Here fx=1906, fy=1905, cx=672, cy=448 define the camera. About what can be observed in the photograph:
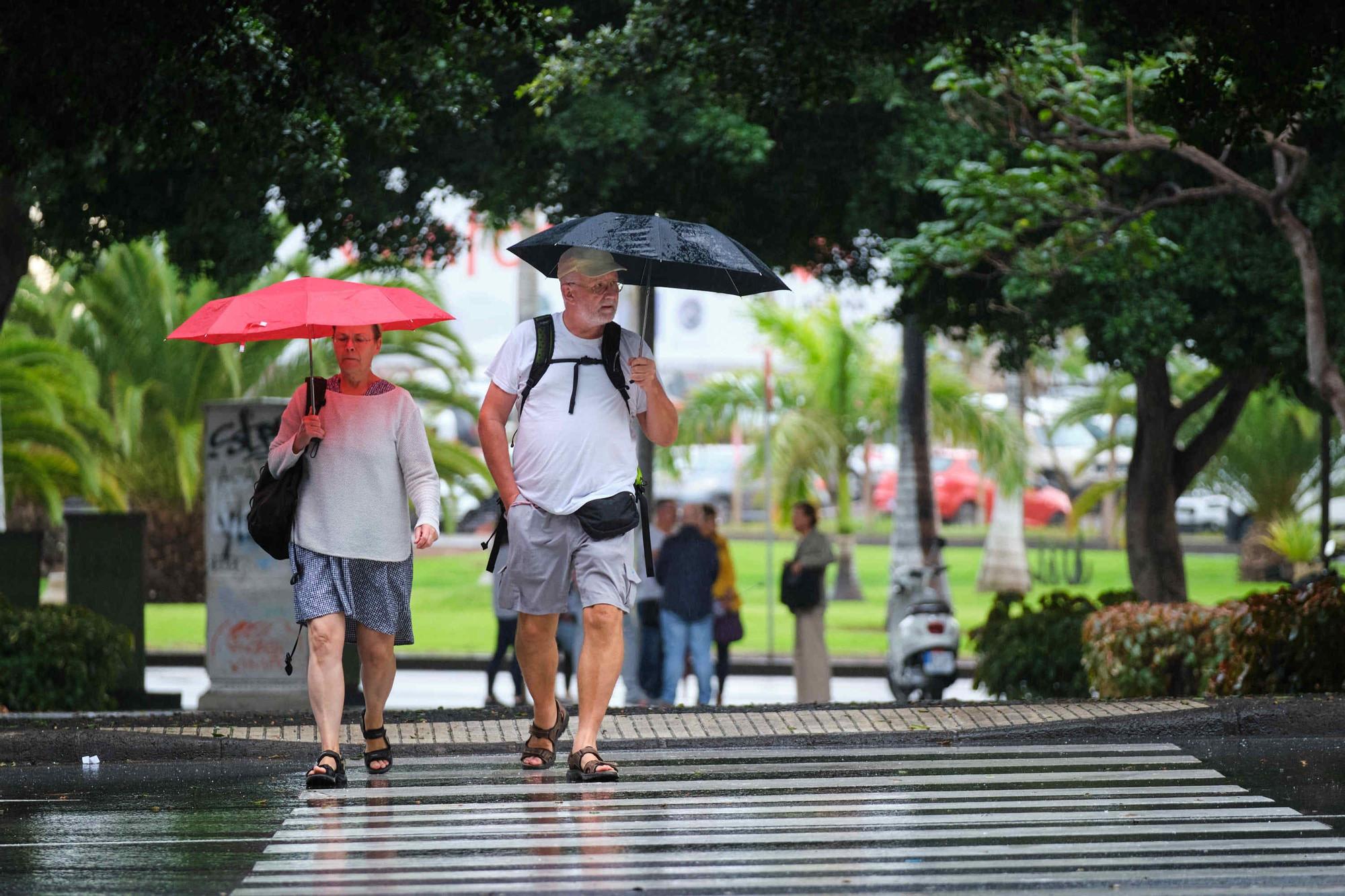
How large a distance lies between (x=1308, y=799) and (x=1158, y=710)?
6.63ft

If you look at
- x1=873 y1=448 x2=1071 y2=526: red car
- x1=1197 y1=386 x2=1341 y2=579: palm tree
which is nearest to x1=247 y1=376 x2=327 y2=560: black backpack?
x1=1197 y1=386 x2=1341 y2=579: palm tree

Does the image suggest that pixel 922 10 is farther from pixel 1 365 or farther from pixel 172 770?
pixel 1 365

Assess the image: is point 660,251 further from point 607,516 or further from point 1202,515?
point 1202,515

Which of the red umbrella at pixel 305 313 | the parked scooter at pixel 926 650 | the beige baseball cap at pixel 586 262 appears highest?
the beige baseball cap at pixel 586 262

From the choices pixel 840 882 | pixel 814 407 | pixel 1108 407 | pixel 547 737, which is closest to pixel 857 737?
pixel 547 737

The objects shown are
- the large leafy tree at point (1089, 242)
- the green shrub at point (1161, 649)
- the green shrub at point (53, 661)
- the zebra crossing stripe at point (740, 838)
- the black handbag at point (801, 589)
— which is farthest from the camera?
the black handbag at point (801, 589)

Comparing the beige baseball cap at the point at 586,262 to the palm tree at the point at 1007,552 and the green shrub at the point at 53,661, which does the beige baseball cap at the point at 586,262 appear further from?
the palm tree at the point at 1007,552

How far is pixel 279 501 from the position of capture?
663cm

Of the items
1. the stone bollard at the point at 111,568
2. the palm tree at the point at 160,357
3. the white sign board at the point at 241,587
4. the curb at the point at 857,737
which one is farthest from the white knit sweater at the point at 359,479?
the palm tree at the point at 160,357

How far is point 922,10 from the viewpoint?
1133cm

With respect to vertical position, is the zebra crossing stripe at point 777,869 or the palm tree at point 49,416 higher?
the palm tree at point 49,416

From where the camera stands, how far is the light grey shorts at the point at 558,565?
661 centimetres

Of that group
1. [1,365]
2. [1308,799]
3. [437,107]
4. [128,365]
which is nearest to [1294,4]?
[1308,799]

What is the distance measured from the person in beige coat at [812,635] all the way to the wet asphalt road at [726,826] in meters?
8.49
